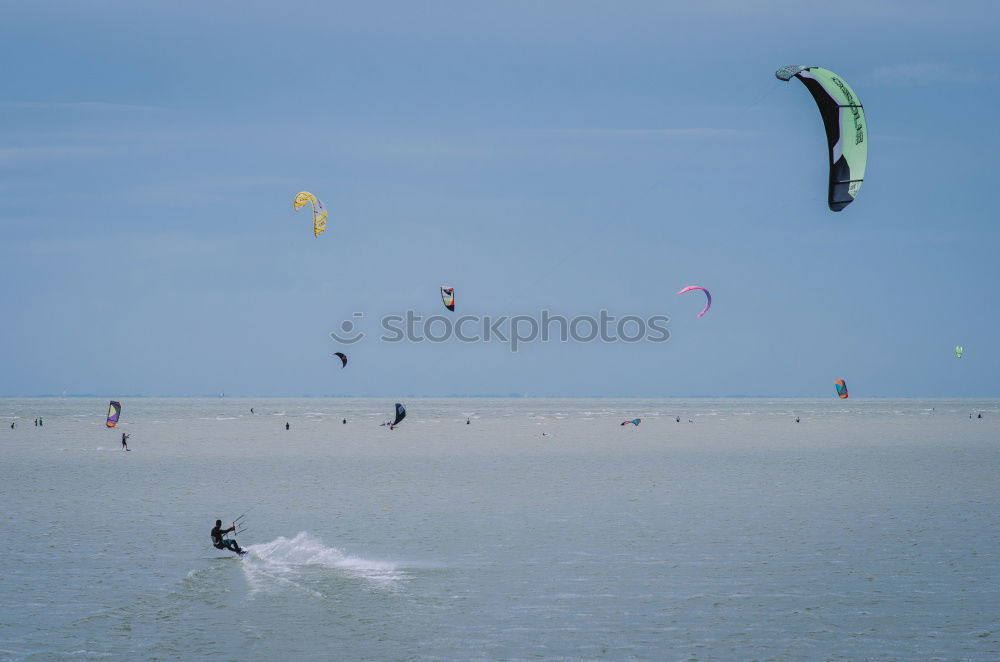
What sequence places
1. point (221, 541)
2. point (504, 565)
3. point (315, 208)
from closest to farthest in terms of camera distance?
point (504, 565) < point (221, 541) < point (315, 208)

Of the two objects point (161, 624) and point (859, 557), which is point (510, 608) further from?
point (859, 557)

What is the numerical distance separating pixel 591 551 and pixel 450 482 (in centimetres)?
1828

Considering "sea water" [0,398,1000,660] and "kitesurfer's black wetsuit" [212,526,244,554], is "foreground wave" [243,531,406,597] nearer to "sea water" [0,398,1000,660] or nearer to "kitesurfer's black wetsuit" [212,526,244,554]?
"sea water" [0,398,1000,660]

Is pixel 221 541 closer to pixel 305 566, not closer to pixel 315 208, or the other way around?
pixel 305 566

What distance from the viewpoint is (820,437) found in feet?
278

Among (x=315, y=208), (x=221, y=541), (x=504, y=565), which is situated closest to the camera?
(x=504, y=565)

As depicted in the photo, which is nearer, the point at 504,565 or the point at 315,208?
the point at 504,565

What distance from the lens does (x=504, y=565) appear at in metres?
22.6

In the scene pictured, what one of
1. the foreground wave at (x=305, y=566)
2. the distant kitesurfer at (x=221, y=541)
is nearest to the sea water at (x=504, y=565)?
the foreground wave at (x=305, y=566)

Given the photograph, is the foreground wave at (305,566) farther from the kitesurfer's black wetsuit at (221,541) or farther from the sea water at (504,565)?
the kitesurfer's black wetsuit at (221,541)

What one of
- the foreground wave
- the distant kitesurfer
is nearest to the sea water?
the foreground wave

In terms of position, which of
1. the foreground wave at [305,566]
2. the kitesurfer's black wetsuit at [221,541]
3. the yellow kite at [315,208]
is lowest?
the foreground wave at [305,566]

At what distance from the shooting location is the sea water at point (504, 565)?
16.5 m

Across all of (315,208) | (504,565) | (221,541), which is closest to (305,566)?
(221,541)
